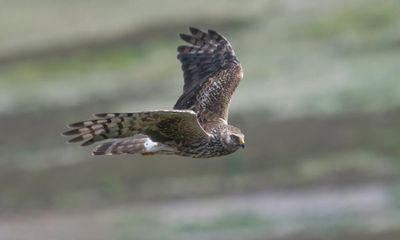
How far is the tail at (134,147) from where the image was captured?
14.5m

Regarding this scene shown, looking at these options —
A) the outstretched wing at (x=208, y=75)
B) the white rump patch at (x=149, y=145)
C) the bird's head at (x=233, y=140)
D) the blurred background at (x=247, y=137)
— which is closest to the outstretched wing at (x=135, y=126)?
the white rump patch at (x=149, y=145)

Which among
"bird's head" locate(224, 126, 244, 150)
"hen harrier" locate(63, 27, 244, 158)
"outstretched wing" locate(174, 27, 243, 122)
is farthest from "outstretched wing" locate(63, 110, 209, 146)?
"outstretched wing" locate(174, 27, 243, 122)

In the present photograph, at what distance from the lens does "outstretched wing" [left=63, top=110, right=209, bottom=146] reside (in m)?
13.8

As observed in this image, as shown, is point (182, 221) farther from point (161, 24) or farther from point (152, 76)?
point (161, 24)

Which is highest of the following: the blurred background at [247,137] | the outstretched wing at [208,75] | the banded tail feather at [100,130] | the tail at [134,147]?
the blurred background at [247,137]

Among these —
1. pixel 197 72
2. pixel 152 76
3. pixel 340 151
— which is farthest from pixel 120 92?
pixel 197 72

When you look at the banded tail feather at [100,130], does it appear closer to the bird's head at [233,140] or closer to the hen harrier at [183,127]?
the hen harrier at [183,127]

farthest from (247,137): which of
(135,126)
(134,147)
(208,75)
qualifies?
(135,126)

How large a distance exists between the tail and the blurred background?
11.8 metres

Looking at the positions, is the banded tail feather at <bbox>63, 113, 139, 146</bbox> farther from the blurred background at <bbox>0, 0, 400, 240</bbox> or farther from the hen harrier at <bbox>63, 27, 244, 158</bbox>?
the blurred background at <bbox>0, 0, 400, 240</bbox>

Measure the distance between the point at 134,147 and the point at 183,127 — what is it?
0.70 m

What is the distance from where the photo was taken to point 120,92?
41062mm

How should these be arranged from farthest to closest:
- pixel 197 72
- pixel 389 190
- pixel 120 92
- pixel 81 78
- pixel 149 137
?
1. pixel 81 78
2. pixel 120 92
3. pixel 389 190
4. pixel 197 72
5. pixel 149 137

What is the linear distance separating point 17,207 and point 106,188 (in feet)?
6.18
